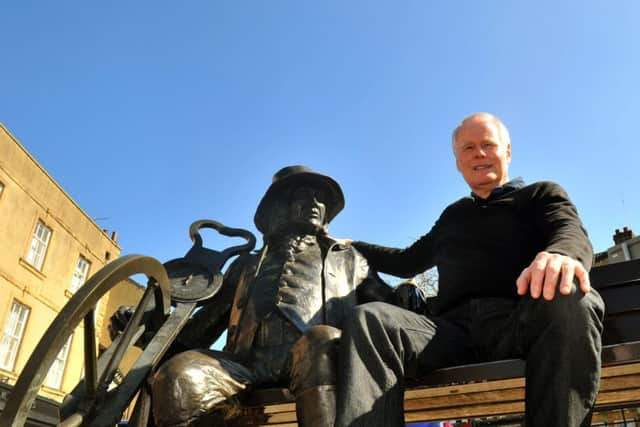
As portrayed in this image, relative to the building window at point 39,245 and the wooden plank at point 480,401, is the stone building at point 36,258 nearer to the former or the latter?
the building window at point 39,245

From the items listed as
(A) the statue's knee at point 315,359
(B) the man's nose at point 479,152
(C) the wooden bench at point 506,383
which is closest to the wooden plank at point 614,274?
(C) the wooden bench at point 506,383

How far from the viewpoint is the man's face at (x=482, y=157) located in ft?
8.86

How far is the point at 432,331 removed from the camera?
220 cm

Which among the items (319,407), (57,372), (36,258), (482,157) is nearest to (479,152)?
(482,157)

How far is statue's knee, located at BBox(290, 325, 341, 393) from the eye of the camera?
6.98 feet

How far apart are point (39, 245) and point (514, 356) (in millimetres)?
14044

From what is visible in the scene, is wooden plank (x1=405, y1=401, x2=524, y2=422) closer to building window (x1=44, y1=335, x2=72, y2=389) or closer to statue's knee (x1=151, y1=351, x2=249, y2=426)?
statue's knee (x1=151, y1=351, x2=249, y2=426)

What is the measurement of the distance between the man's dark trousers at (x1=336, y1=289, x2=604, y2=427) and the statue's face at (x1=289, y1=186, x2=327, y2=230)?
1.60 m

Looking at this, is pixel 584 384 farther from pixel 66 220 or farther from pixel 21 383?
pixel 66 220

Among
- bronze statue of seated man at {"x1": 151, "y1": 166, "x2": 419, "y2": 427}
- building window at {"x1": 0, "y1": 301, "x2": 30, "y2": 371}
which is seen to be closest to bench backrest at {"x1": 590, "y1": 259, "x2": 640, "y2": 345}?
bronze statue of seated man at {"x1": 151, "y1": 166, "x2": 419, "y2": 427}

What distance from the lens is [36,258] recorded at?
13867mm

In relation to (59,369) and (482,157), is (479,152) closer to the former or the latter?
(482,157)

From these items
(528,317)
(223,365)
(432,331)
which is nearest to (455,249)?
(432,331)

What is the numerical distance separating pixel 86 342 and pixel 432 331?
4.26 ft
